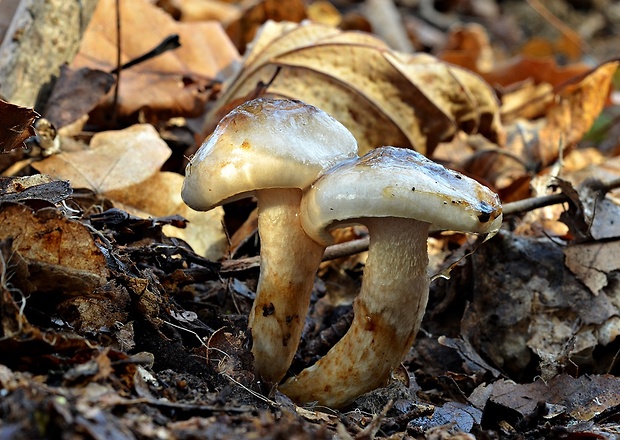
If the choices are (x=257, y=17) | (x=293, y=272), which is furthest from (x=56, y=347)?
(x=257, y=17)

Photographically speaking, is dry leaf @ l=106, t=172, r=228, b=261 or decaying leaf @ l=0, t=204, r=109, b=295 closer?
decaying leaf @ l=0, t=204, r=109, b=295

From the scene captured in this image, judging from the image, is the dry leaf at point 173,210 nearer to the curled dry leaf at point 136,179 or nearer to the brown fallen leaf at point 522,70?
the curled dry leaf at point 136,179

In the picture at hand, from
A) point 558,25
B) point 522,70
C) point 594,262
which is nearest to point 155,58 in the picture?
point 594,262

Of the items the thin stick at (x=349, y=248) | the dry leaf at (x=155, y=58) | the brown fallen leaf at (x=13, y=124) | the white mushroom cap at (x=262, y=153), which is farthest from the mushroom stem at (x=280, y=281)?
the dry leaf at (x=155, y=58)

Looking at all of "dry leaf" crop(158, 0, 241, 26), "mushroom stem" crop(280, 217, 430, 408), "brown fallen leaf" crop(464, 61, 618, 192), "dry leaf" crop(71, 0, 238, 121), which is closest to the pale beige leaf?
"dry leaf" crop(71, 0, 238, 121)

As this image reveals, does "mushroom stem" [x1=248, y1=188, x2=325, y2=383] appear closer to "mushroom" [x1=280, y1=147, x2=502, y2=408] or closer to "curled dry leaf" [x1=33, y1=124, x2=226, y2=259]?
"mushroom" [x1=280, y1=147, x2=502, y2=408]

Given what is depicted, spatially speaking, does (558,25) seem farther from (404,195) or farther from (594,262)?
(404,195)
